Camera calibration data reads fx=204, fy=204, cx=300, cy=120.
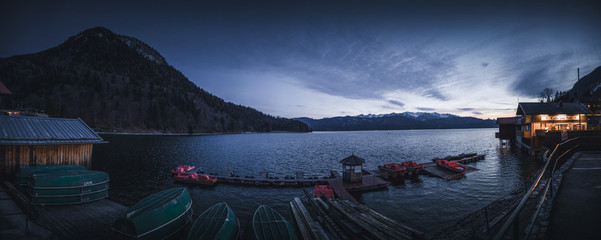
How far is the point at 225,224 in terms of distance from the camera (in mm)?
10508

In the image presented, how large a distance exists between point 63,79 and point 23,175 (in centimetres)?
21174

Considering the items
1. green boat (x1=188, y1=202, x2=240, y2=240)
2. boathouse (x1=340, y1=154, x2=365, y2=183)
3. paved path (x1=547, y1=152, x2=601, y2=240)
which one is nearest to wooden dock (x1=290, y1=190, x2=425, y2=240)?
green boat (x1=188, y1=202, x2=240, y2=240)

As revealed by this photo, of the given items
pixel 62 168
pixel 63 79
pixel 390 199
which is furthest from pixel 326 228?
pixel 63 79

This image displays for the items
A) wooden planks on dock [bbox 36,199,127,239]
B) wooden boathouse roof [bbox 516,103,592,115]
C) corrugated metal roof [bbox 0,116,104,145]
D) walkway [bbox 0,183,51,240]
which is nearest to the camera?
walkway [bbox 0,183,51,240]

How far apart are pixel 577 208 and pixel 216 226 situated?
15800mm

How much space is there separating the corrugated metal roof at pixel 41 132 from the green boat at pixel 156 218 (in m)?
16.0

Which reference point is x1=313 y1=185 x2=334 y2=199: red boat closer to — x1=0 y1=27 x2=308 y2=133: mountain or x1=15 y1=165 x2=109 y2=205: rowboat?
x1=15 y1=165 x2=109 y2=205: rowboat

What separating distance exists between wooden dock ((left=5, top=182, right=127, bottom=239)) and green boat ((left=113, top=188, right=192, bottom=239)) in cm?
316

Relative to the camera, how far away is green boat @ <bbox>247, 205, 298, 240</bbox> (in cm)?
987

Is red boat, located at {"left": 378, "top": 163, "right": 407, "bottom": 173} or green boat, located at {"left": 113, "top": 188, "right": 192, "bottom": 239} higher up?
green boat, located at {"left": 113, "top": 188, "right": 192, "bottom": 239}

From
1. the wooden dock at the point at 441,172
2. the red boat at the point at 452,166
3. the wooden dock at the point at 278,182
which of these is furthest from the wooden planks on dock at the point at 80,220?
the red boat at the point at 452,166

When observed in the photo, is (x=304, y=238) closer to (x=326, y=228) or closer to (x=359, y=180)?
(x=326, y=228)

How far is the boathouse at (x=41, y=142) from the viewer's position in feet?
57.5

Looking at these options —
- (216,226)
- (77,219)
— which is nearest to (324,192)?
(216,226)
